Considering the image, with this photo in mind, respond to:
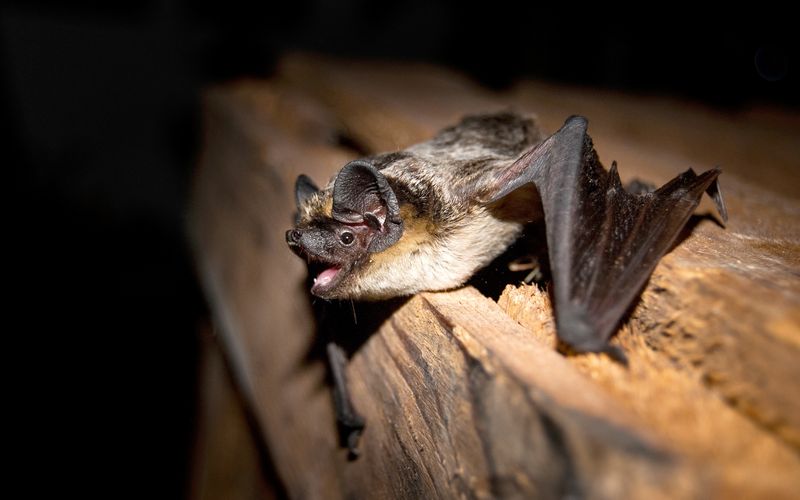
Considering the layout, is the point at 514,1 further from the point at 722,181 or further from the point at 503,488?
the point at 503,488

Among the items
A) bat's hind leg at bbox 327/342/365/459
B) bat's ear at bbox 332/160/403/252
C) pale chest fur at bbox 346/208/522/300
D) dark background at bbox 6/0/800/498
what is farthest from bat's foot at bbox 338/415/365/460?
dark background at bbox 6/0/800/498

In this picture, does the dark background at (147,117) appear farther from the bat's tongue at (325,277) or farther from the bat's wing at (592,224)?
the bat's tongue at (325,277)

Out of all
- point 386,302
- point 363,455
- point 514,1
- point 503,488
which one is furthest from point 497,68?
point 503,488

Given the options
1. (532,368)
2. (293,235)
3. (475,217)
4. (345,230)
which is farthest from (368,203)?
(532,368)

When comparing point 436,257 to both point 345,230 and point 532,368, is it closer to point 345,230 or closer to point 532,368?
point 345,230

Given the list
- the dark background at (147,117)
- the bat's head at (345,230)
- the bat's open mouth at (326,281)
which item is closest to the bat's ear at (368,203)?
the bat's head at (345,230)

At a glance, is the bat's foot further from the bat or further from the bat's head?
the bat's head
